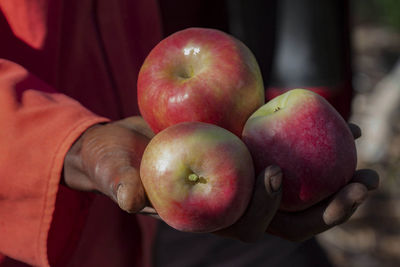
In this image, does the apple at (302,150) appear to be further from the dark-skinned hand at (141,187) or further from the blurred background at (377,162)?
the blurred background at (377,162)

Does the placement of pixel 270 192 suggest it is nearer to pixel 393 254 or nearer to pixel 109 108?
pixel 109 108

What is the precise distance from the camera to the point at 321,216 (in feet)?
3.39

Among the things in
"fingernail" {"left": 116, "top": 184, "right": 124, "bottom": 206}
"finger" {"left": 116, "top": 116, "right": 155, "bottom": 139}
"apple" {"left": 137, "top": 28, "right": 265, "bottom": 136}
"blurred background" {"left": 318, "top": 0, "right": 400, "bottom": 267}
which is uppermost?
"apple" {"left": 137, "top": 28, "right": 265, "bottom": 136}

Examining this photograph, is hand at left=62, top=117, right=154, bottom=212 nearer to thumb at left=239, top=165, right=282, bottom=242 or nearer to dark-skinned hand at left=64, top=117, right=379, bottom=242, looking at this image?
dark-skinned hand at left=64, top=117, right=379, bottom=242

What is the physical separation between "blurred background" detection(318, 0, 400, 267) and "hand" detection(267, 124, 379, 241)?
1.81 meters

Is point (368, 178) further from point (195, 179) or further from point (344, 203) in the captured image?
point (195, 179)

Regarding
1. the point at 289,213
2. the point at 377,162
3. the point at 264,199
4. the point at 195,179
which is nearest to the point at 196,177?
the point at 195,179

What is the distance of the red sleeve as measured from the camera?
3.35 ft

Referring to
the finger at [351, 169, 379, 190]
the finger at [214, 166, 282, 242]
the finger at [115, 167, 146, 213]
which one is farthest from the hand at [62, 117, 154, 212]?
the finger at [351, 169, 379, 190]

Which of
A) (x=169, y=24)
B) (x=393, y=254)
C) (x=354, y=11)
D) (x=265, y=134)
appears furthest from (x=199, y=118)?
(x=354, y=11)

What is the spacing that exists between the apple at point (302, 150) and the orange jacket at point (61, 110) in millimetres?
269

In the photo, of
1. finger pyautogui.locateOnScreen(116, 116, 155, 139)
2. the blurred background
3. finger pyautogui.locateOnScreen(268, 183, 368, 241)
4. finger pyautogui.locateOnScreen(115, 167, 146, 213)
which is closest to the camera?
finger pyautogui.locateOnScreen(115, 167, 146, 213)

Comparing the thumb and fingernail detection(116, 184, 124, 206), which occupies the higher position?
fingernail detection(116, 184, 124, 206)

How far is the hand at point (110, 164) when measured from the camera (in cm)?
92
